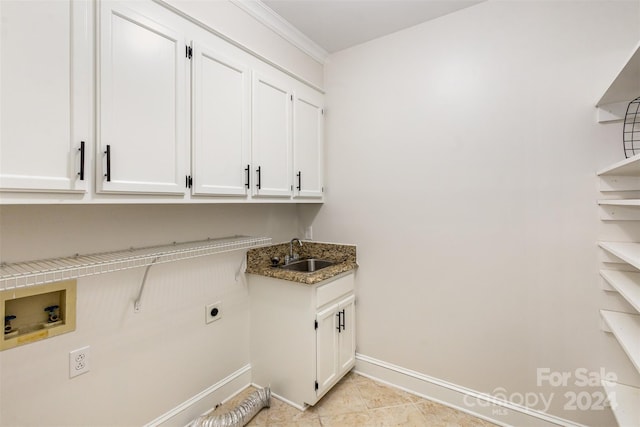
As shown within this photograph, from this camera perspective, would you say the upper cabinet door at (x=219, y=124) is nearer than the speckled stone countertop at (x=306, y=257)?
Yes

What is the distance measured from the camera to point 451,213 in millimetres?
2000

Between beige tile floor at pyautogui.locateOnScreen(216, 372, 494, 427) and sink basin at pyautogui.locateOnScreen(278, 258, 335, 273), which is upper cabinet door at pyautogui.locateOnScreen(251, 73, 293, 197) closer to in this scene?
sink basin at pyautogui.locateOnScreen(278, 258, 335, 273)

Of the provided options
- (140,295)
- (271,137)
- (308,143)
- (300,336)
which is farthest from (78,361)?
(308,143)

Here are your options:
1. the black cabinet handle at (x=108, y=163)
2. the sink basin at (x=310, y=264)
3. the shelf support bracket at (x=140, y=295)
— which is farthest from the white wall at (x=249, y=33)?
the sink basin at (x=310, y=264)

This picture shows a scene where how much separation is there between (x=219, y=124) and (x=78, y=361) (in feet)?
4.42

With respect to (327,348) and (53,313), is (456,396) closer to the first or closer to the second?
(327,348)

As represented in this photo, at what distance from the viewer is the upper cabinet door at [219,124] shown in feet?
4.99

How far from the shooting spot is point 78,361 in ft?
4.44

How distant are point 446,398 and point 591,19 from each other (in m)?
2.45

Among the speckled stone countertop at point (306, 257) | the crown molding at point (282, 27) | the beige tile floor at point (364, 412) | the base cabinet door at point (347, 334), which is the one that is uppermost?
the crown molding at point (282, 27)

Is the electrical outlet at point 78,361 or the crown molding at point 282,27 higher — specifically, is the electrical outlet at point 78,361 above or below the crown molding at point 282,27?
below

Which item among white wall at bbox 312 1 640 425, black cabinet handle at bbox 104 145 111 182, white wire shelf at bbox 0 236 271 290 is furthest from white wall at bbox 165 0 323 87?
white wire shelf at bbox 0 236 271 290

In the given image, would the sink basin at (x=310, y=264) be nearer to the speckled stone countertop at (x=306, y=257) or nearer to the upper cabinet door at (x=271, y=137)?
the speckled stone countertop at (x=306, y=257)

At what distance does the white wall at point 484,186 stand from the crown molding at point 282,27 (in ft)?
0.71
